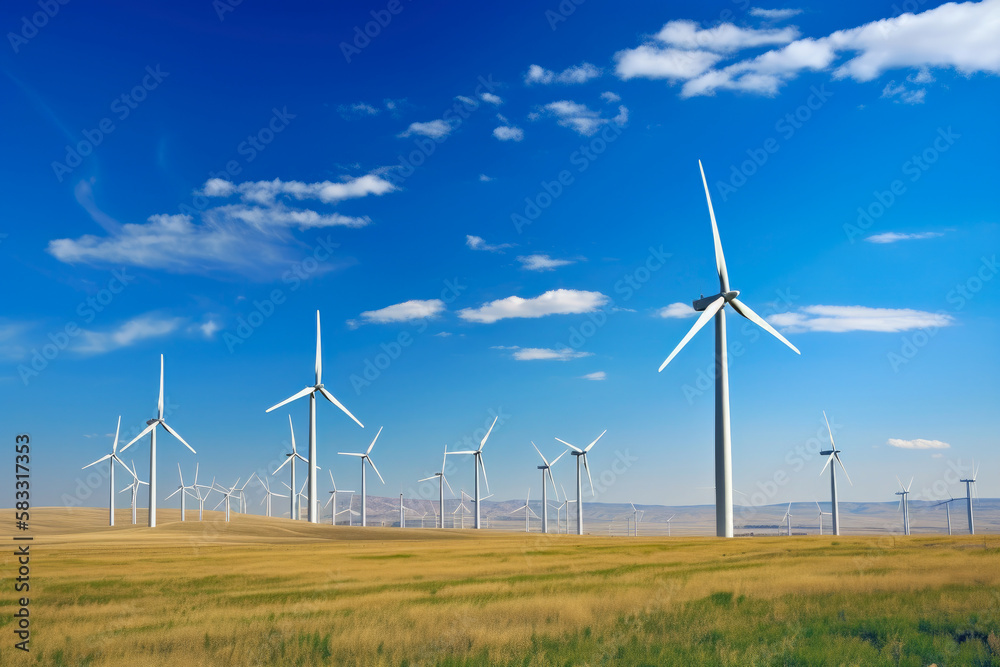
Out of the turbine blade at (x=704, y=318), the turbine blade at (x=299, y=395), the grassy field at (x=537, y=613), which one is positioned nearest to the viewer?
the grassy field at (x=537, y=613)

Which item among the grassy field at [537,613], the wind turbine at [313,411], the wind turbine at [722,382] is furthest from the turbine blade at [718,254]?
the wind turbine at [313,411]

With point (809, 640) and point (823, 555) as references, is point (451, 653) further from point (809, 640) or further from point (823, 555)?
point (823, 555)

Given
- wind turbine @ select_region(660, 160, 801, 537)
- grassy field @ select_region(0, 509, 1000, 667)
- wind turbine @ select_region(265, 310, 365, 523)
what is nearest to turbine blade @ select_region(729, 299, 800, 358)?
wind turbine @ select_region(660, 160, 801, 537)

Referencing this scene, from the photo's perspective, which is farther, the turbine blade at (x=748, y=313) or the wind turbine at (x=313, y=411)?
the wind turbine at (x=313, y=411)

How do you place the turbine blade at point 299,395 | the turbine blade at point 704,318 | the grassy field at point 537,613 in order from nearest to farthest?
the grassy field at point 537,613, the turbine blade at point 704,318, the turbine blade at point 299,395

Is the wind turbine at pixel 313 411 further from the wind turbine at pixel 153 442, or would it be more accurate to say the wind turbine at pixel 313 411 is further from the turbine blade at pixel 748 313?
the turbine blade at pixel 748 313

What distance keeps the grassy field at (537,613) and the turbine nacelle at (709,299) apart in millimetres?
33398

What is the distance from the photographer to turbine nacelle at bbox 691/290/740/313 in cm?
7156

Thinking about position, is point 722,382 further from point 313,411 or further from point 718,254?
point 313,411

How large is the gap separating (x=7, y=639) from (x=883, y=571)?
30.5m

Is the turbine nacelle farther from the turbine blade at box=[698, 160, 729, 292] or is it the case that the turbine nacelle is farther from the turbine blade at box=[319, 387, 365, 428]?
the turbine blade at box=[319, 387, 365, 428]

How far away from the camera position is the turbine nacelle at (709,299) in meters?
71.6

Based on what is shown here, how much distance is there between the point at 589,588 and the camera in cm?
2920

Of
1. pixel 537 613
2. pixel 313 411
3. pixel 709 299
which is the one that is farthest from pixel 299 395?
pixel 537 613
